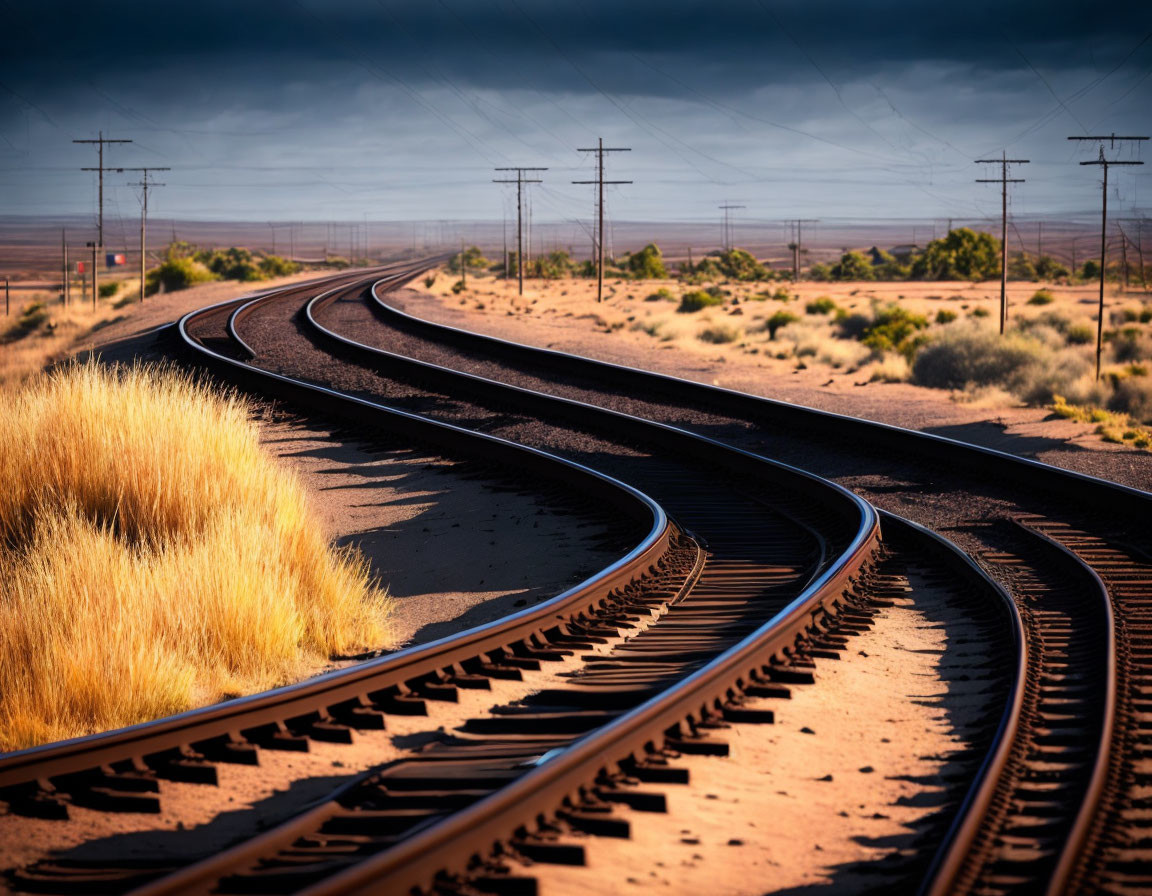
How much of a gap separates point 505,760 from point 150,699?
7.68 feet

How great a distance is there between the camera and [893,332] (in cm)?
4166

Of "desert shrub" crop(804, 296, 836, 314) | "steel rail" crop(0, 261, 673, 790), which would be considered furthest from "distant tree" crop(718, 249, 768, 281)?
"steel rail" crop(0, 261, 673, 790)

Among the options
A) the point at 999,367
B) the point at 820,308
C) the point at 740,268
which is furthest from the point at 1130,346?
the point at 740,268

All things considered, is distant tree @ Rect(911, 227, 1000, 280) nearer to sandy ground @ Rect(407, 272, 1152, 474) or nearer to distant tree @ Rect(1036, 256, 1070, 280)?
distant tree @ Rect(1036, 256, 1070, 280)

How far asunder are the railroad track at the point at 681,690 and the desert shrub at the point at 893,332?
804 inches

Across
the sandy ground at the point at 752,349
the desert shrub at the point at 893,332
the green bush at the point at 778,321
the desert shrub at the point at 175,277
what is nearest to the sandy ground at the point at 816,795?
the sandy ground at the point at 752,349

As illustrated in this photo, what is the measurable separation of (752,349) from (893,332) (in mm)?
6574

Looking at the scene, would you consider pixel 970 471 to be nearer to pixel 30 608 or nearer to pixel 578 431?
pixel 578 431

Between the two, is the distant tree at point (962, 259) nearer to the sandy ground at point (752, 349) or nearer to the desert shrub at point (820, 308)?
the sandy ground at point (752, 349)

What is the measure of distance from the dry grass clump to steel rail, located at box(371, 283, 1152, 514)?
306 inches

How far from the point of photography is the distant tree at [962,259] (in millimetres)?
107431

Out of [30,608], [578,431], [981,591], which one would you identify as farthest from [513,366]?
[30,608]

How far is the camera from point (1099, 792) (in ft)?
18.4

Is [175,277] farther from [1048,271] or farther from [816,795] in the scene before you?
[1048,271]
